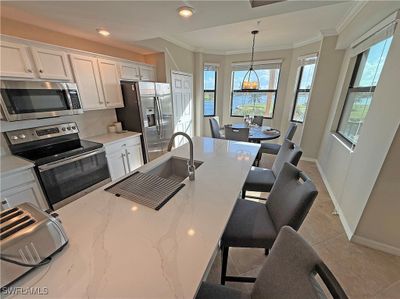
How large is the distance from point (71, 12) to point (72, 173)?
1809 millimetres

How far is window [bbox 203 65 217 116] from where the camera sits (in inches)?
199

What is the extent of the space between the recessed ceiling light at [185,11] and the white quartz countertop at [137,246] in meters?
1.76

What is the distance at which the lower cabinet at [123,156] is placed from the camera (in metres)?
2.62

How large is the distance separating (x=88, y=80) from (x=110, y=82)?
0.35m

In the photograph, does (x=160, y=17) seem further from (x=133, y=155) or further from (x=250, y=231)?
(x=250, y=231)

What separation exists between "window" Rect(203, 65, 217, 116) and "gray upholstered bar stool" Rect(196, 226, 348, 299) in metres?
4.96

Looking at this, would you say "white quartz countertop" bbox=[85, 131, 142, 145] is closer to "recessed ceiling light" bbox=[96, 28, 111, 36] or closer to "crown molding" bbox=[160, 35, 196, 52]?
"recessed ceiling light" bbox=[96, 28, 111, 36]

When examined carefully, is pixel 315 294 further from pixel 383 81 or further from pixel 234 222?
pixel 383 81

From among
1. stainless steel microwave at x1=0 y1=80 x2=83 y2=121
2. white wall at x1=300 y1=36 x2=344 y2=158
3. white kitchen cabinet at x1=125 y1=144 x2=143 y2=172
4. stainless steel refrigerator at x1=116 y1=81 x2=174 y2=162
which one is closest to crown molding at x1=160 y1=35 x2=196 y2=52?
stainless steel refrigerator at x1=116 y1=81 x2=174 y2=162

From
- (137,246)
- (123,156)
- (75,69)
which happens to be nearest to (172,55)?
(75,69)

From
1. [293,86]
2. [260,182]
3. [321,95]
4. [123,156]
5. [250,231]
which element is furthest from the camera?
[293,86]

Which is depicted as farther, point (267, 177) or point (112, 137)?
point (112, 137)

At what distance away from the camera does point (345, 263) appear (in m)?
1.60

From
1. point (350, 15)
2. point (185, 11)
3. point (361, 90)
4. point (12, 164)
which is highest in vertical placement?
point (350, 15)
